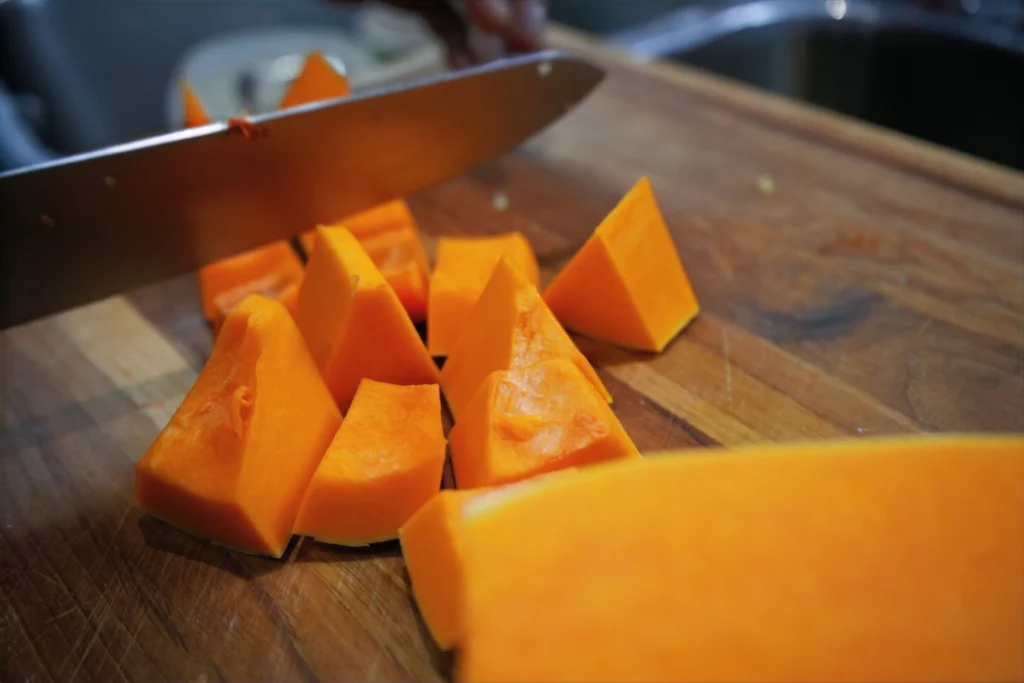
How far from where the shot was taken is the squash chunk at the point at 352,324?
1.32 metres

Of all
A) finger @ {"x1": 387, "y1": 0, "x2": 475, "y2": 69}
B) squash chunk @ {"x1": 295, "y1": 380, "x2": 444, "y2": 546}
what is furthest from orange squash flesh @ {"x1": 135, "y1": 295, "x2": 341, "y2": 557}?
finger @ {"x1": 387, "y1": 0, "x2": 475, "y2": 69}

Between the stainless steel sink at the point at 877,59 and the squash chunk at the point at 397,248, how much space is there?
1.23m

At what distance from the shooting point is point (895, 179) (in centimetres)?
190

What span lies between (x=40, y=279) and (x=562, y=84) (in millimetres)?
1223

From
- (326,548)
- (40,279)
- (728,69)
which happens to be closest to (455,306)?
(326,548)

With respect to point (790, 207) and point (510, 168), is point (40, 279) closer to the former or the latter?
point (510, 168)

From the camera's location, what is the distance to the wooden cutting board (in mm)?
1151

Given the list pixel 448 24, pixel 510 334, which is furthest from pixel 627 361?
pixel 448 24

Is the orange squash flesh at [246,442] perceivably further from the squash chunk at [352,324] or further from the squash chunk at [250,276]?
the squash chunk at [250,276]

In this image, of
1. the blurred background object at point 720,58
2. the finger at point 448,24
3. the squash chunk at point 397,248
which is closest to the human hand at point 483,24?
the finger at point 448,24

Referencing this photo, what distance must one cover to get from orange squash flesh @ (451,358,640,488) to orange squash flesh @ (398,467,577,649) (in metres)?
0.03

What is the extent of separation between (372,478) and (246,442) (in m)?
0.20

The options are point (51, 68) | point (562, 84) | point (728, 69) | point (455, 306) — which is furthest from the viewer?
point (51, 68)

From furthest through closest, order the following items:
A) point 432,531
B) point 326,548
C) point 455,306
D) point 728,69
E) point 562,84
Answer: point 728,69 < point 562,84 < point 455,306 < point 326,548 < point 432,531
